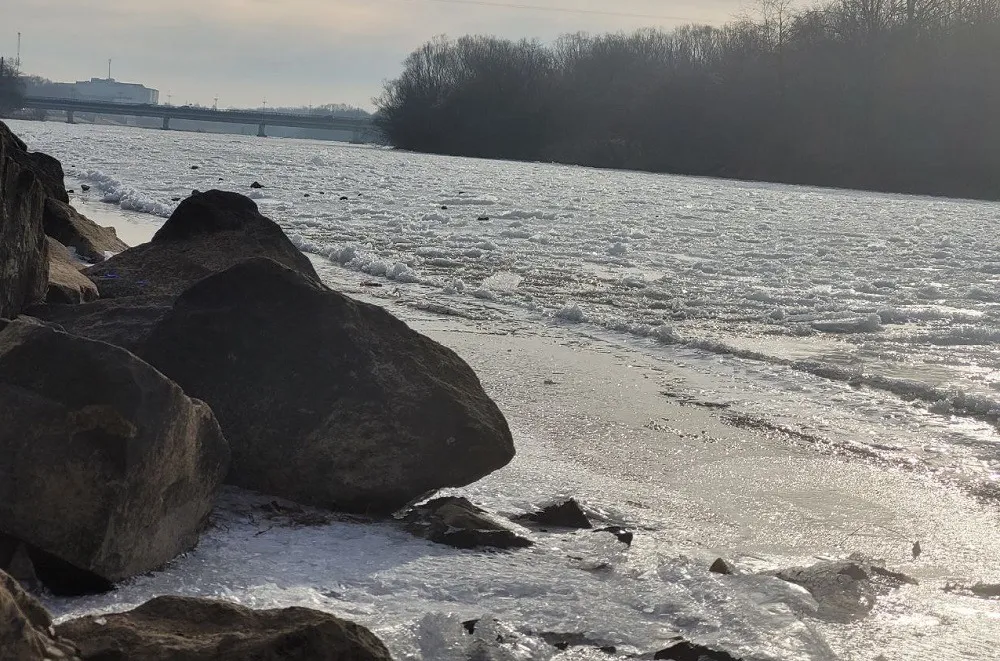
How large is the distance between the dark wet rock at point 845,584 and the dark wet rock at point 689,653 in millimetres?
472

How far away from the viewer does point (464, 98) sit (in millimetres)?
97312

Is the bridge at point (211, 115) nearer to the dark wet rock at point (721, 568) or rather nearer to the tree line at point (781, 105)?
the tree line at point (781, 105)

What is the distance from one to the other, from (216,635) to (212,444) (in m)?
1.21

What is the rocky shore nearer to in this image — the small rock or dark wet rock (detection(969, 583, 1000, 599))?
the small rock

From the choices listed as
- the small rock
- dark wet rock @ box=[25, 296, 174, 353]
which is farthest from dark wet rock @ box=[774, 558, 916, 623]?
dark wet rock @ box=[25, 296, 174, 353]

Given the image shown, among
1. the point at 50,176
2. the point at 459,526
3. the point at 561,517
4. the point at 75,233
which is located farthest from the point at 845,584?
the point at 50,176

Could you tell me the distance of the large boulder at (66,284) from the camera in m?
5.67

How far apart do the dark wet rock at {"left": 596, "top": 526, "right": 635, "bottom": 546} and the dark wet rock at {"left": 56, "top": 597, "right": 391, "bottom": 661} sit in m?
1.47

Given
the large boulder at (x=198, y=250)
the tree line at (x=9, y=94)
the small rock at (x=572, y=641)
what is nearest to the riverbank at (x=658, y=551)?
the small rock at (x=572, y=641)

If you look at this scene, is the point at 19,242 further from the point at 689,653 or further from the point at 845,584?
the point at 845,584

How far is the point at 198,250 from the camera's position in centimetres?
663

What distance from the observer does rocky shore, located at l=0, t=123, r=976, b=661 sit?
2.43 meters

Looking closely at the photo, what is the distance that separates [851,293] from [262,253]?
288 inches

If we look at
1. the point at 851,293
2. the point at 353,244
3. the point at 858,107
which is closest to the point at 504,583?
the point at 851,293
